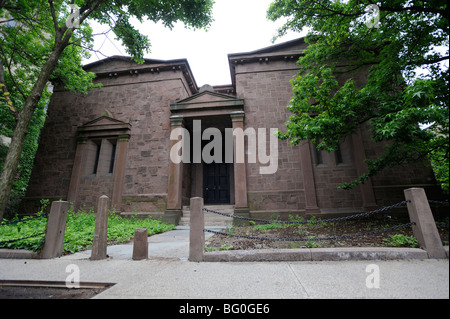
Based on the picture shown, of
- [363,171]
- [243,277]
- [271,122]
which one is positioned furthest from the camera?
[271,122]

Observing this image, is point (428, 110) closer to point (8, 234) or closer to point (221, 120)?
point (221, 120)

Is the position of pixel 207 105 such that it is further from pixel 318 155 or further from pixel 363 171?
pixel 363 171

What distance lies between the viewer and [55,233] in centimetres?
416

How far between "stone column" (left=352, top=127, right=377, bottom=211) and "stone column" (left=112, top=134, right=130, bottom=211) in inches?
422

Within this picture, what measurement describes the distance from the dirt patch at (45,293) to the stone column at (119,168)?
23.5 feet

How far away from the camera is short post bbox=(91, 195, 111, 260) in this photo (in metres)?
3.85

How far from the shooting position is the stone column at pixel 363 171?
807cm

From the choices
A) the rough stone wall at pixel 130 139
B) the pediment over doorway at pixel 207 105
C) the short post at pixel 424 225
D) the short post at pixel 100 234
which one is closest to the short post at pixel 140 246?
the short post at pixel 100 234

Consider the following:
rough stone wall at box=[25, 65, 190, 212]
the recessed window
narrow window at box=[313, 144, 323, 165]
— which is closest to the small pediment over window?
rough stone wall at box=[25, 65, 190, 212]

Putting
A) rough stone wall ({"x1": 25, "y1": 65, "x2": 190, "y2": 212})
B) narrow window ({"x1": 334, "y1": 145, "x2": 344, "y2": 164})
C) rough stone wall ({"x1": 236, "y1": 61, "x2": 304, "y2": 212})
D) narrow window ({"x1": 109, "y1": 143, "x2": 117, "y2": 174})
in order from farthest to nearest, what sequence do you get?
narrow window ({"x1": 109, "y1": 143, "x2": 117, "y2": 174}) < rough stone wall ({"x1": 25, "y1": 65, "x2": 190, "y2": 212}) < narrow window ({"x1": 334, "y1": 145, "x2": 344, "y2": 164}) < rough stone wall ({"x1": 236, "y1": 61, "x2": 304, "y2": 212})

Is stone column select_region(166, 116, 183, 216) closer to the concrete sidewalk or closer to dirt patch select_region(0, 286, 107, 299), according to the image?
the concrete sidewalk

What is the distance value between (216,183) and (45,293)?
10.1 metres

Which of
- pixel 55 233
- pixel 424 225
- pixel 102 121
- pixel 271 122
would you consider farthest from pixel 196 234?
pixel 102 121
